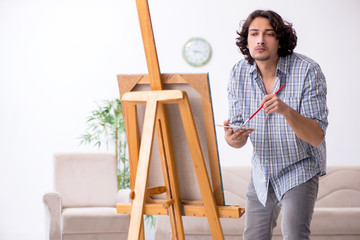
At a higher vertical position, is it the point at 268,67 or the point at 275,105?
the point at 268,67

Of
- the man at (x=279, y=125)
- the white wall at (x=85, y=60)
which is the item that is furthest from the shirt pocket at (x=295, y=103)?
the white wall at (x=85, y=60)

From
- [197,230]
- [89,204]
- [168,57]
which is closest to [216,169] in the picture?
[197,230]

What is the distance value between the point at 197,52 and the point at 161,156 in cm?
310

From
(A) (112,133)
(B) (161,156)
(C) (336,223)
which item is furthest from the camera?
(A) (112,133)

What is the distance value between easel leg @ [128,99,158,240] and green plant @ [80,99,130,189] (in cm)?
276

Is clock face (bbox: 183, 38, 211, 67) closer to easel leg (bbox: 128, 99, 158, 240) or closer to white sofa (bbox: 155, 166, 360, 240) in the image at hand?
white sofa (bbox: 155, 166, 360, 240)

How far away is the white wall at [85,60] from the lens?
4695mm

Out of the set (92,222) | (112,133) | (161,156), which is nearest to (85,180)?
(92,222)

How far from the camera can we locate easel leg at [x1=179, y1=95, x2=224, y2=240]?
1.75 metres

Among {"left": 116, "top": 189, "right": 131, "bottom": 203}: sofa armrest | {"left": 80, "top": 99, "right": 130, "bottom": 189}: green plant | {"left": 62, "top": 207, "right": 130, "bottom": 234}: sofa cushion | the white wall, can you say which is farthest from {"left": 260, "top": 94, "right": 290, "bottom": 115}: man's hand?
the white wall

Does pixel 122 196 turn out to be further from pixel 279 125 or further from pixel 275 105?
pixel 275 105

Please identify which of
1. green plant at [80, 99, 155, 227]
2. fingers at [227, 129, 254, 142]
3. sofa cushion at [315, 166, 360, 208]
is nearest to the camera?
fingers at [227, 129, 254, 142]

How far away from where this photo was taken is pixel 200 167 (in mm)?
1765

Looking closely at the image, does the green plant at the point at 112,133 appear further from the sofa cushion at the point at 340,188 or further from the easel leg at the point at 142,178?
the easel leg at the point at 142,178
